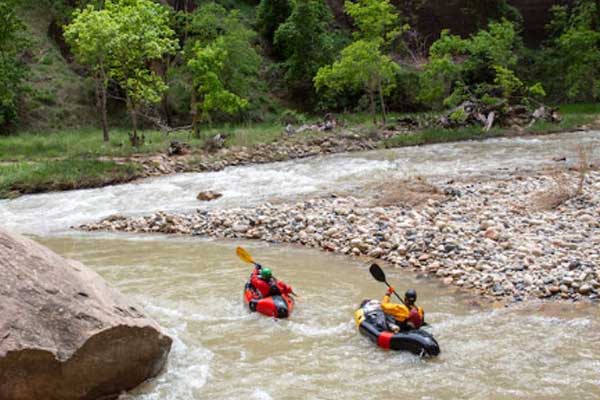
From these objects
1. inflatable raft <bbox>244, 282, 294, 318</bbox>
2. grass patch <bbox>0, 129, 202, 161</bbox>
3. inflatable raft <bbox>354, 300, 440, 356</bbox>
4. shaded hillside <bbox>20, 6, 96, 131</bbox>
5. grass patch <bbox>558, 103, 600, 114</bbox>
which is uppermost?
shaded hillside <bbox>20, 6, 96, 131</bbox>

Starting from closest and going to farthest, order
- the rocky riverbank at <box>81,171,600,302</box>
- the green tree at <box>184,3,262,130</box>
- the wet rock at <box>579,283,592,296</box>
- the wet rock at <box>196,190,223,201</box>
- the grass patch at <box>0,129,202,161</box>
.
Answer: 1. the wet rock at <box>579,283,592,296</box>
2. the rocky riverbank at <box>81,171,600,302</box>
3. the wet rock at <box>196,190,223,201</box>
4. the grass patch at <box>0,129,202,161</box>
5. the green tree at <box>184,3,262,130</box>

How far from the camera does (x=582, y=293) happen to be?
20.8 ft

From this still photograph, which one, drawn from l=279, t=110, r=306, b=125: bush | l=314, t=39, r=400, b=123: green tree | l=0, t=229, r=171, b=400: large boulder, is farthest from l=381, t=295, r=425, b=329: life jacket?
l=279, t=110, r=306, b=125: bush

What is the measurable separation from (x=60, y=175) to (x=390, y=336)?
42.0ft

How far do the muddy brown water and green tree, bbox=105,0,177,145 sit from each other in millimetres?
11776

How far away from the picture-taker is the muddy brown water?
15.8ft

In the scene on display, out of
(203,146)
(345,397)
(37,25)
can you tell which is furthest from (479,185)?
(37,25)

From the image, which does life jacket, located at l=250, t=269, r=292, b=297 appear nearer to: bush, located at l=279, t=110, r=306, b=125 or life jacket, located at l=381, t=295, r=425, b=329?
life jacket, located at l=381, t=295, r=425, b=329

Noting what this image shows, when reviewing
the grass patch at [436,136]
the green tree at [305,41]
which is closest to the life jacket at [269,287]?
Answer: the grass patch at [436,136]

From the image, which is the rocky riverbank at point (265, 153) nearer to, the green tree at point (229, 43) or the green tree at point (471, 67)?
the green tree at point (471, 67)

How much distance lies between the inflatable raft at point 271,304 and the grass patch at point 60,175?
10.5 metres

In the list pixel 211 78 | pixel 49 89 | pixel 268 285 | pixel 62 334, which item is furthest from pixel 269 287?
pixel 49 89

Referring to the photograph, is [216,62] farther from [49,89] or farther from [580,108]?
[580,108]

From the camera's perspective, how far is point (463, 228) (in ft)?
28.7
